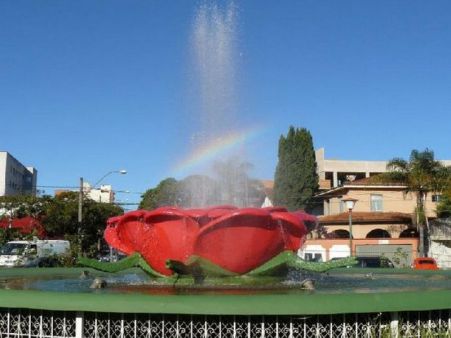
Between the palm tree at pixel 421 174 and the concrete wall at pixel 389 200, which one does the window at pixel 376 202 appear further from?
the palm tree at pixel 421 174

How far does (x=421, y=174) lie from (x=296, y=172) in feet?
45.2

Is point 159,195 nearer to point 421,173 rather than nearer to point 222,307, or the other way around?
point 421,173

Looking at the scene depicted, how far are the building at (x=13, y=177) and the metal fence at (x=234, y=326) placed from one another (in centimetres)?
7283

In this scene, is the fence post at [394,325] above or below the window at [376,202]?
below

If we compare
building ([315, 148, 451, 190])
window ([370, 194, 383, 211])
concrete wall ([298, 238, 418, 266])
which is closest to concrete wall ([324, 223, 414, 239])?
concrete wall ([298, 238, 418, 266])

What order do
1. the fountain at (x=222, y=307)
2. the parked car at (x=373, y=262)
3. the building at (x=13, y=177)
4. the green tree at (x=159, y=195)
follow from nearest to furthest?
the fountain at (x=222, y=307) → the parked car at (x=373, y=262) → the green tree at (x=159, y=195) → the building at (x=13, y=177)

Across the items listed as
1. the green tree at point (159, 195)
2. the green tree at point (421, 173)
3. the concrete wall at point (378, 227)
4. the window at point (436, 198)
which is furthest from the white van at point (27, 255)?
the window at point (436, 198)

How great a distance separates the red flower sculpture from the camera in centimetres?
821

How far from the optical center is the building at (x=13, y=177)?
277 feet

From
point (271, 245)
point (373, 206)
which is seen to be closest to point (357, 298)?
point (271, 245)

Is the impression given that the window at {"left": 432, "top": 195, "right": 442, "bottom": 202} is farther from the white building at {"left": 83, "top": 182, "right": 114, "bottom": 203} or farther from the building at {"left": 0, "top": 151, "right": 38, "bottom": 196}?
the building at {"left": 0, "top": 151, "right": 38, "bottom": 196}

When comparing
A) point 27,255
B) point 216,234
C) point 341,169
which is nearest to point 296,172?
point 341,169

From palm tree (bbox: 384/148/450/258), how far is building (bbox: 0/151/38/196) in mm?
48502

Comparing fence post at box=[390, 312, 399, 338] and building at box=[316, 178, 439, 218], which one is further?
building at box=[316, 178, 439, 218]
